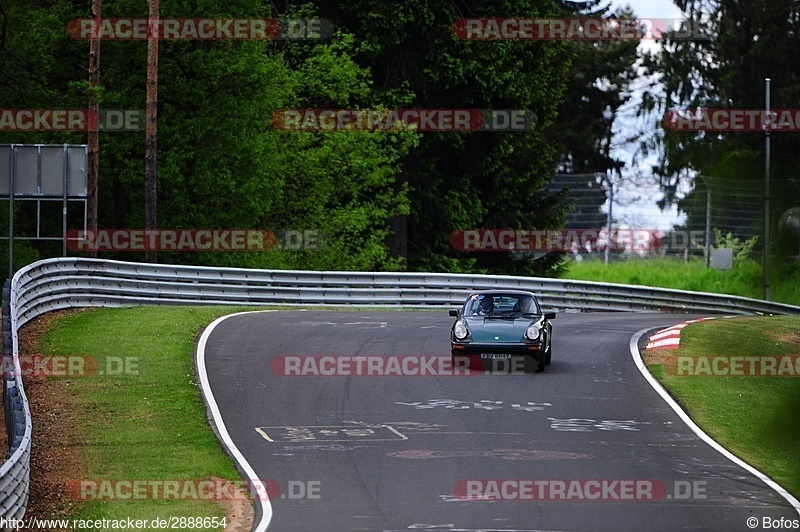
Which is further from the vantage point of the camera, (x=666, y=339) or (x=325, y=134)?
(x=325, y=134)

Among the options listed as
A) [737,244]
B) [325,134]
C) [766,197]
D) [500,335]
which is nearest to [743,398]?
[500,335]

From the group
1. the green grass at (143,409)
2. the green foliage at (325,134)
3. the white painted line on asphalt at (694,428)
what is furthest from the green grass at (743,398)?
the green foliage at (325,134)

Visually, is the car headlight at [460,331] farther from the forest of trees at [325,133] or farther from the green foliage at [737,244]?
the forest of trees at [325,133]

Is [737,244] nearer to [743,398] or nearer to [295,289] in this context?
[743,398]

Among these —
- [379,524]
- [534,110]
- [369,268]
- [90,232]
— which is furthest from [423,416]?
[534,110]

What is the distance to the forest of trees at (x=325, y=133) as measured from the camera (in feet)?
124

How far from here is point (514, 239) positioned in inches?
1868

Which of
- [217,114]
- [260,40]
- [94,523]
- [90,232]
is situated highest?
[260,40]

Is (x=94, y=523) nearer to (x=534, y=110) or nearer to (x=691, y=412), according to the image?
(x=691, y=412)

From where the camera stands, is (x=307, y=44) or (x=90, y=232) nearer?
(x=90, y=232)

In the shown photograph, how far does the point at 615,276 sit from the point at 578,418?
1225 inches

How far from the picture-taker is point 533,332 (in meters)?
20.3

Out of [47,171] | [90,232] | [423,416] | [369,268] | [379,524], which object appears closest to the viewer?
[379,524]

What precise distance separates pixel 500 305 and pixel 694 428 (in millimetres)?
5848
